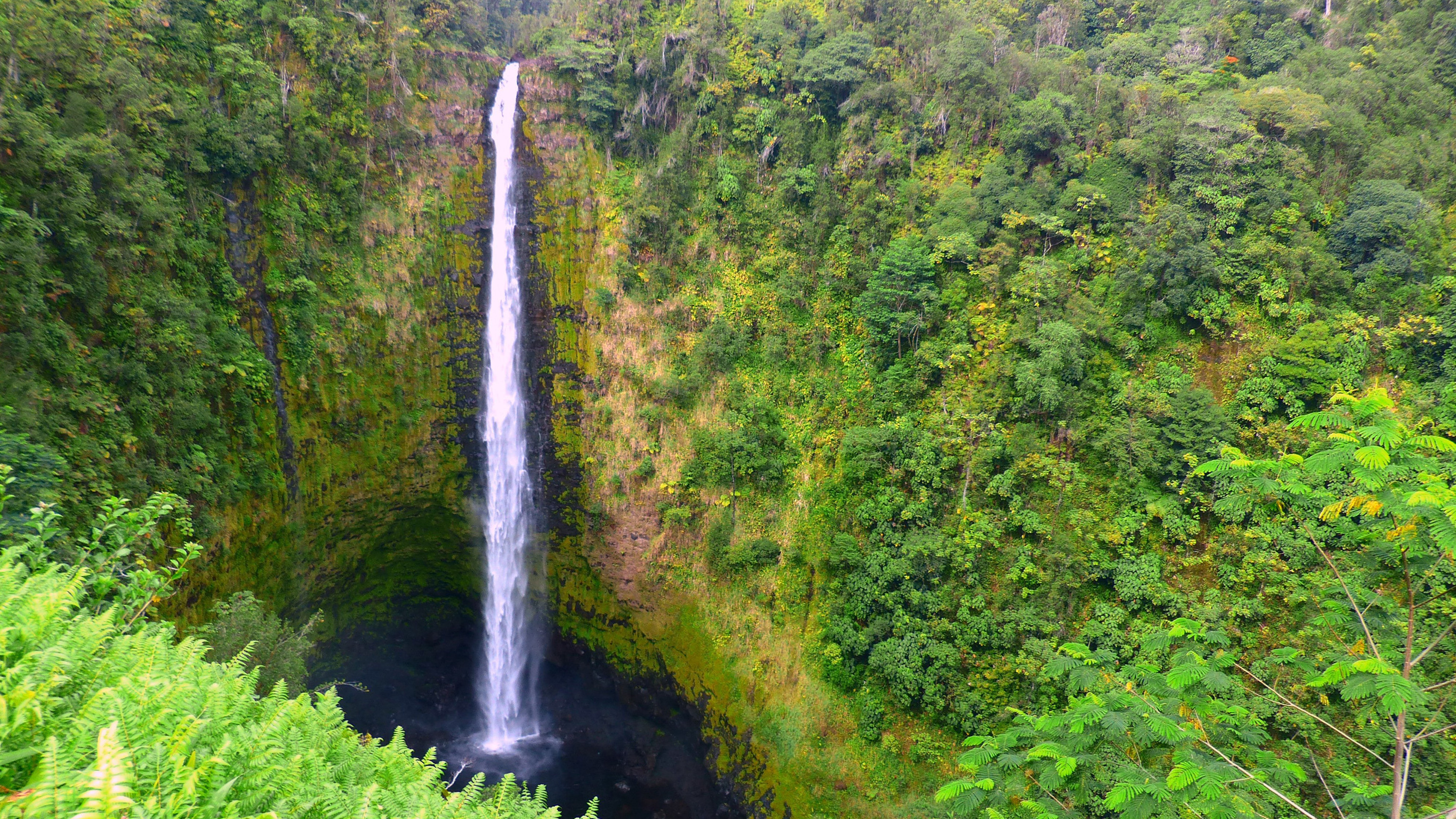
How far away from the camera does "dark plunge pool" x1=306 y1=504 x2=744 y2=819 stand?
1698 cm

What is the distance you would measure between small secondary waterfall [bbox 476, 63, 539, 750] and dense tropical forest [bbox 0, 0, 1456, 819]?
2.19 m

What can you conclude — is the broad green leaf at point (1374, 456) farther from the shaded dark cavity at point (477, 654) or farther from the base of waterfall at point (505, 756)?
the base of waterfall at point (505, 756)

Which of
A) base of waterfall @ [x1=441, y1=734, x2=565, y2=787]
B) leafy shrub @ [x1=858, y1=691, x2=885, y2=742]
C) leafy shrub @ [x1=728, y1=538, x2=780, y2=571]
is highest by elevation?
leafy shrub @ [x1=728, y1=538, x2=780, y2=571]

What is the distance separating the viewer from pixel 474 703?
19.5 meters

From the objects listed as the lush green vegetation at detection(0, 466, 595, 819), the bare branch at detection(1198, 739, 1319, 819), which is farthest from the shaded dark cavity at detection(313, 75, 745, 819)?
the bare branch at detection(1198, 739, 1319, 819)

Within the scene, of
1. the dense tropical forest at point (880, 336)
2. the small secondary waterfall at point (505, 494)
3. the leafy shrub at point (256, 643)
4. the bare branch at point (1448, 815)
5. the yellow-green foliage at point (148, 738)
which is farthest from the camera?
the small secondary waterfall at point (505, 494)

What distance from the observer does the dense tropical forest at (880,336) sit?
7.84 meters

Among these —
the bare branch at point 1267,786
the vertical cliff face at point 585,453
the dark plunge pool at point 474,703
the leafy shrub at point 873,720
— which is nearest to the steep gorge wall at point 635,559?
the vertical cliff face at point 585,453

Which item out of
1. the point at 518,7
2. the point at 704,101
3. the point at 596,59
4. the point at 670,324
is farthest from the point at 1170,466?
the point at 518,7

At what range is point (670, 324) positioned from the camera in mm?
19984

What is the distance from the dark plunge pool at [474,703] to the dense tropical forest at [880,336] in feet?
9.99

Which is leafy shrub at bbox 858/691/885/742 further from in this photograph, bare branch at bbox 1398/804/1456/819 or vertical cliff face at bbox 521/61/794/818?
bare branch at bbox 1398/804/1456/819

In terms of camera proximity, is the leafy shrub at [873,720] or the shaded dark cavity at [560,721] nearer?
the leafy shrub at [873,720]

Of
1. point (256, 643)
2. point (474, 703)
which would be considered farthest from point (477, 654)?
point (256, 643)
